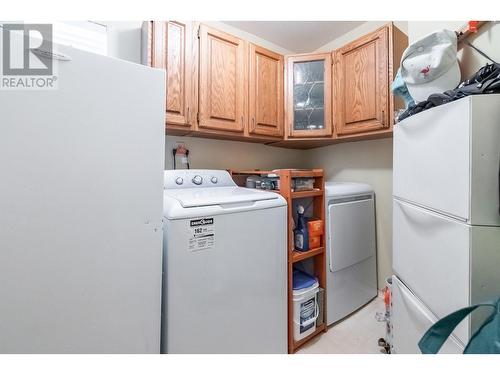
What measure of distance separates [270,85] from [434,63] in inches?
46.6

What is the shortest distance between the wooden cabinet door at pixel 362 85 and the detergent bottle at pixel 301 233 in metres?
0.81

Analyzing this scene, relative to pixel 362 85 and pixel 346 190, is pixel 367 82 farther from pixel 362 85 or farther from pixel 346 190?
pixel 346 190

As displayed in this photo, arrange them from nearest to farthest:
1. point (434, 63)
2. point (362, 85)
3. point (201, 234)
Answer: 1. point (434, 63)
2. point (201, 234)
3. point (362, 85)

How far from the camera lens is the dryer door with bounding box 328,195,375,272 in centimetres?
167

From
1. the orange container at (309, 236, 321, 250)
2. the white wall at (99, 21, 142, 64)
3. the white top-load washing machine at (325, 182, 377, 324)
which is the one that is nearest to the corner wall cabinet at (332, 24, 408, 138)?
the white top-load washing machine at (325, 182, 377, 324)

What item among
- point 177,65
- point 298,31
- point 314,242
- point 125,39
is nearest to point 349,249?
point 314,242

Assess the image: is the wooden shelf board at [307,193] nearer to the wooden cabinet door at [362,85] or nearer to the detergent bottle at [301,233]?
the detergent bottle at [301,233]

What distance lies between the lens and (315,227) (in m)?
1.61

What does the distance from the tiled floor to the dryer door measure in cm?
46

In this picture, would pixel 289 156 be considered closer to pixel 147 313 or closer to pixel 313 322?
pixel 313 322

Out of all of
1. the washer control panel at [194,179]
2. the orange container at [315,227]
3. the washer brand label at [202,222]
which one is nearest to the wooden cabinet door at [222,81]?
the washer control panel at [194,179]

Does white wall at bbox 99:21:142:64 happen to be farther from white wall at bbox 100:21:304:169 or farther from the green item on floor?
the green item on floor

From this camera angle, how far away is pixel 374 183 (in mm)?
2051

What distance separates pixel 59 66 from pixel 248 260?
1133 millimetres
